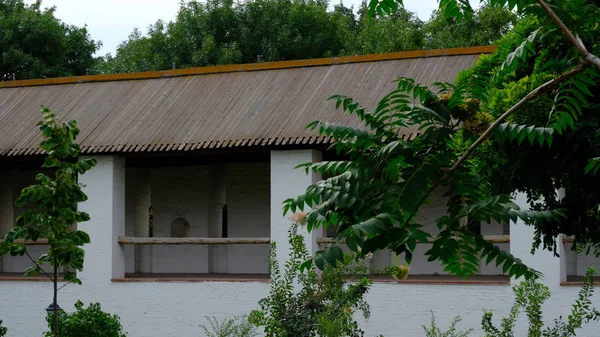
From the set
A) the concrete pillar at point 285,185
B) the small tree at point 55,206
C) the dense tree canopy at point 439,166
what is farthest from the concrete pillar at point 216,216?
the dense tree canopy at point 439,166

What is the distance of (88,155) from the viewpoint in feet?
51.2

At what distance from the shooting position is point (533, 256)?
13.0 meters

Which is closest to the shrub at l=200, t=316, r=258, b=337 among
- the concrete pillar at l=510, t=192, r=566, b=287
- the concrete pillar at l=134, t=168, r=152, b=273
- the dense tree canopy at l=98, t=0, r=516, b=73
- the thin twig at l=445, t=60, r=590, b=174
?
the concrete pillar at l=510, t=192, r=566, b=287

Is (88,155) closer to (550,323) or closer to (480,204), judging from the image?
(550,323)

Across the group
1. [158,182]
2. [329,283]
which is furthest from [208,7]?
[329,283]

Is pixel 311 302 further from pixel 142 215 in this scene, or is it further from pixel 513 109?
pixel 513 109

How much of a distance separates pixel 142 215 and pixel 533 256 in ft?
30.1

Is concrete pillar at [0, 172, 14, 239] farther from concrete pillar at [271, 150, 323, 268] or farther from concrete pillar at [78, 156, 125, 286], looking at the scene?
concrete pillar at [271, 150, 323, 268]

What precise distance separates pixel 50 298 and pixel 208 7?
63.9ft

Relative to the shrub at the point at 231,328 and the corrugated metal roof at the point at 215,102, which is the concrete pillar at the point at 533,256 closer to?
the corrugated metal roof at the point at 215,102

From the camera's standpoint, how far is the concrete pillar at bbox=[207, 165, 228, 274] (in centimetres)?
1934

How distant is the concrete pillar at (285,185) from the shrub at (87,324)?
8.50ft

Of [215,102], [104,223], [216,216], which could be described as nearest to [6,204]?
[216,216]

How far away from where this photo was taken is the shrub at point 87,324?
13.4 metres
